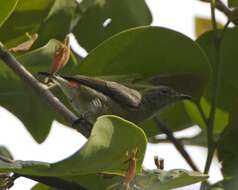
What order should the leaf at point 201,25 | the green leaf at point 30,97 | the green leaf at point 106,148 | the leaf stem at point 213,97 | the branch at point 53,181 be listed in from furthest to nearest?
the leaf at point 201,25
the green leaf at point 30,97
the leaf stem at point 213,97
the branch at point 53,181
the green leaf at point 106,148

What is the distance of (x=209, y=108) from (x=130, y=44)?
18.6 inches

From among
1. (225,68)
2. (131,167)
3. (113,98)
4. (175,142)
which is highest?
(131,167)

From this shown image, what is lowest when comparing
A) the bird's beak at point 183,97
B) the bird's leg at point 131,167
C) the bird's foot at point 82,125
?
the bird's beak at point 183,97

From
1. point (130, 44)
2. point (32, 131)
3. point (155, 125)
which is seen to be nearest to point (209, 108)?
point (155, 125)

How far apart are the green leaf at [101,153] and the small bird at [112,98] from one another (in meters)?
0.62

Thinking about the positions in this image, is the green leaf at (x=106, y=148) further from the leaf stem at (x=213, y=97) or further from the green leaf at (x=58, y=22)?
the green leaf at (x=58, y=22)

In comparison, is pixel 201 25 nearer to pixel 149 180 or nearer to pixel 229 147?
pixel 229 147

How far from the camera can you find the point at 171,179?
2232mm

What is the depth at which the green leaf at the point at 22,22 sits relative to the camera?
2.92m

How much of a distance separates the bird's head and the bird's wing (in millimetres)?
51

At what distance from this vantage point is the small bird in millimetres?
2930


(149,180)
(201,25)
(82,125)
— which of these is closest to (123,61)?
(82,125)

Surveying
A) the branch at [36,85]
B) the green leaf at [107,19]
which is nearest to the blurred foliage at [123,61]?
the green leaf at [107,19]

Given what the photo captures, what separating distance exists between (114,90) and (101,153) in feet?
3.26
